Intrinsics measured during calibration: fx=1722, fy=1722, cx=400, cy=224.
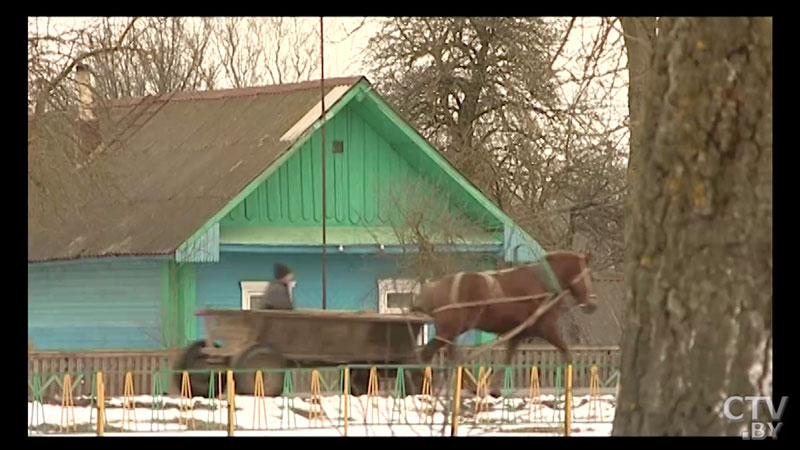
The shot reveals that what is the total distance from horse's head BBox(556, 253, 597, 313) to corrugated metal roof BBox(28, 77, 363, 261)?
23.0ft

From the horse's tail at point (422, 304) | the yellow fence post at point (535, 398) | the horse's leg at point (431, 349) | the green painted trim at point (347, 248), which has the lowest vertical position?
the yellow fence post at point (535, 398)

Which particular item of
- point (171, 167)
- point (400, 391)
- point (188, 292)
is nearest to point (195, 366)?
point (400, 391)

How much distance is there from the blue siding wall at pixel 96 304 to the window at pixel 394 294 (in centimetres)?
350

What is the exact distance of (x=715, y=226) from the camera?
30.4ft

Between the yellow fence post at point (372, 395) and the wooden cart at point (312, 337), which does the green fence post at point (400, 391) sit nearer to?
the yellow fence post at point (372, 395)

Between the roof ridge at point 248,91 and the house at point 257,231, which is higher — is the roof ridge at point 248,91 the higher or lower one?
the higher one

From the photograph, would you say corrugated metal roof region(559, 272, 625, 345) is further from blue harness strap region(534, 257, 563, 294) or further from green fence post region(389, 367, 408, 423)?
green fence post region(389, 367, 408, 423)

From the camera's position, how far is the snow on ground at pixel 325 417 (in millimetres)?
15680

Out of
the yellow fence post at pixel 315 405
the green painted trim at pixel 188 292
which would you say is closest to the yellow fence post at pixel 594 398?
the yellow fence post at pixel 315 405

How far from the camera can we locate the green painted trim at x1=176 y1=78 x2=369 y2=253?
25188 mm

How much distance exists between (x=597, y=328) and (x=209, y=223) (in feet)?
22.5

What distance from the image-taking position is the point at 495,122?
34.1m

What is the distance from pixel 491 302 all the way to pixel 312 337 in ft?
6.97

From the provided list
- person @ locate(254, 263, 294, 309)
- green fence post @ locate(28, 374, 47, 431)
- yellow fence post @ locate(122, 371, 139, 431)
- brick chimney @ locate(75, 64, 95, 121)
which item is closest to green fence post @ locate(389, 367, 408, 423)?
person @ locate(254, 263, 294, 309)
